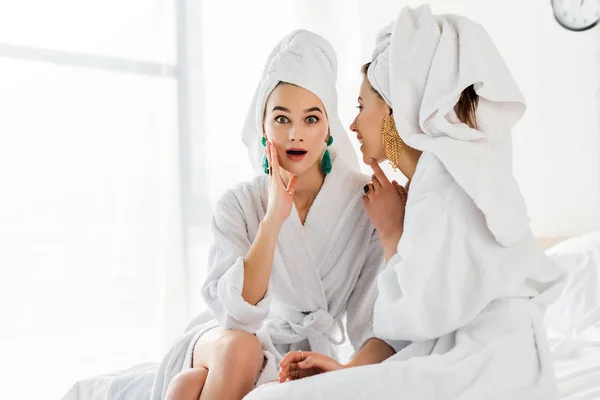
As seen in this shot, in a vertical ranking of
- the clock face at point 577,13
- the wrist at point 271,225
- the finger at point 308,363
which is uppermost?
the clock face at point 577,13

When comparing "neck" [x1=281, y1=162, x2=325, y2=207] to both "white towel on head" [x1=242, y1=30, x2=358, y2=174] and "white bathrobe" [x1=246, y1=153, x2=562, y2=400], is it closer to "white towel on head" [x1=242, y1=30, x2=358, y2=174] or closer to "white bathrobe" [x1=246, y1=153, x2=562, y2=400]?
"white towel on head" [x1=242, y1=30, x2=358, y2=174]

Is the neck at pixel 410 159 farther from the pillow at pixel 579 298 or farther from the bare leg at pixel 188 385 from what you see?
the pillow at pixel 579 298

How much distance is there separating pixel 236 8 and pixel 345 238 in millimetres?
2559

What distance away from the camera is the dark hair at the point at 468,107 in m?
1.44

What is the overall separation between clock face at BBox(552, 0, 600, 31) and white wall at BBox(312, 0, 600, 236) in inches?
1.4

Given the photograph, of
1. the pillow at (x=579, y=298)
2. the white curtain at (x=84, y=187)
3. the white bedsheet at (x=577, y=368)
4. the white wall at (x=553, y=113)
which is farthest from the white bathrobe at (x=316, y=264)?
the white wall at (x=553, y=113)

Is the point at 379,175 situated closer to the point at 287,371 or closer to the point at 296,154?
the point at 296,154

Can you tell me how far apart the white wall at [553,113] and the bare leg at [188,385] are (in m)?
2.50

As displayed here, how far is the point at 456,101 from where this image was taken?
4.57ft

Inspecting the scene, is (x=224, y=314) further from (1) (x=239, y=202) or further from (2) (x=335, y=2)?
(2) (x=335, y=2)

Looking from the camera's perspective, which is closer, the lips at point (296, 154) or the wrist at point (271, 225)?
the wrist at point (271, 225)

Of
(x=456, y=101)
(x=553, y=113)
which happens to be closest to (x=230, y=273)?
(x=456, y=101)

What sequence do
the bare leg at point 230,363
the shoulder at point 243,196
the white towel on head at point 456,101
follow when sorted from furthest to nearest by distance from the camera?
1. the shoulder at point 243,196
2. the bare leg at point 230,363
3. the white towel on head at point 456,101

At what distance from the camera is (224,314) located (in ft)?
5.34
